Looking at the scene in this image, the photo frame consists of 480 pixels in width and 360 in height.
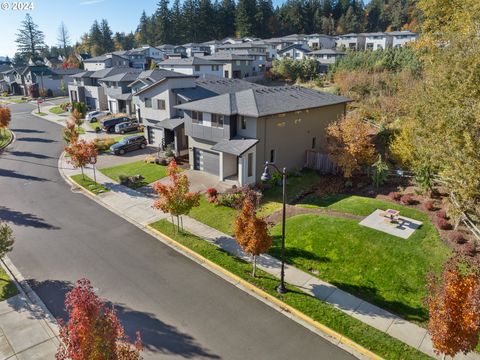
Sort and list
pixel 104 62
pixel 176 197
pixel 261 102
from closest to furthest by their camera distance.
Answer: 1. pixel 176 197
2. pixel 261 102
3. pixel 104 62

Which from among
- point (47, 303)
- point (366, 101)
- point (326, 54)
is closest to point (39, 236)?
point (47, 303)

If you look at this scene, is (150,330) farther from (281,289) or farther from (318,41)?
(318,41)

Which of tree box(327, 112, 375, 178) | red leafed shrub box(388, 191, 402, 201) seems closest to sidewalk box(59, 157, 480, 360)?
red leafed shrub box(388, 191, 402, 201)

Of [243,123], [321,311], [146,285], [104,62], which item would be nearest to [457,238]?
[321,311]

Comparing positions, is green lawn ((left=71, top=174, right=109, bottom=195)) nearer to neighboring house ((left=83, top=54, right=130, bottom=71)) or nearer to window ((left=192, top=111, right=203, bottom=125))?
window ((left=192, top=111, right=203, bottom=125))

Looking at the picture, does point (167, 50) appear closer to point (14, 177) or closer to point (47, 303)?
point (14, 177)

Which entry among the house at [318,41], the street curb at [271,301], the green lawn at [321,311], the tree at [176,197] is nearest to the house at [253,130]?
the tree at [176,197]

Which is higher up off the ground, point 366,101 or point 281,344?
point 366,101
